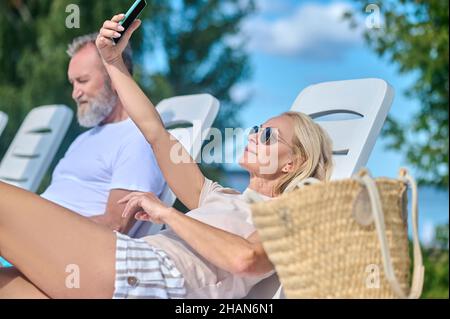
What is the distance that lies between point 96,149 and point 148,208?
4.38 ft

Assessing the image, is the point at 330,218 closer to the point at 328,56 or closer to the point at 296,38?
the point at 328,56

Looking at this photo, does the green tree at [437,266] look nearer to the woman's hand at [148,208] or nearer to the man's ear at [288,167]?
the man's ear at [288,167]

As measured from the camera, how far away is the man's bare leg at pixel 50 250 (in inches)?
82.7

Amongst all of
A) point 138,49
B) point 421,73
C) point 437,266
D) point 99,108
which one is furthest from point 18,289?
point 138,49

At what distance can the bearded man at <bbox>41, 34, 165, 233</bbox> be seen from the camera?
3.28 m

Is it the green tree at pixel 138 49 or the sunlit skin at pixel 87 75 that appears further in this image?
the green tree at pixel 138 49

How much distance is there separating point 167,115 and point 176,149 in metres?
1.09

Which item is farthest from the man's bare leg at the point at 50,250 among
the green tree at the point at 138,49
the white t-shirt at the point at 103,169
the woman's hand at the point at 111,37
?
the green tree at the point at 138,49

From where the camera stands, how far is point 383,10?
6125mm

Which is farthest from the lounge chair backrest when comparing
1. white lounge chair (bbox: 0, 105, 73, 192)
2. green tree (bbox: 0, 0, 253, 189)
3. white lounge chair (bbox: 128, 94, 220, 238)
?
green tree (bbox: 0, 0, 253, 189)

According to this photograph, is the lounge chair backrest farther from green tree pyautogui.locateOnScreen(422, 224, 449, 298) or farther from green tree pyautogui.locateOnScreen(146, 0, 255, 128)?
green tree pyautogui.locateOnScreen(146, 0, 255, 128)

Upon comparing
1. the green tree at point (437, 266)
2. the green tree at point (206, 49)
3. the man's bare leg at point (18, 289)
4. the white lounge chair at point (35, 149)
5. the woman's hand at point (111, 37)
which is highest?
the woman's hand at point (111, 37)

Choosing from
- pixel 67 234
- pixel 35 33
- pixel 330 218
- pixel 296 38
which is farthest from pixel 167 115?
pixel 296 38

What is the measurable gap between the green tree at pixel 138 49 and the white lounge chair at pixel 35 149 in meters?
4.67
